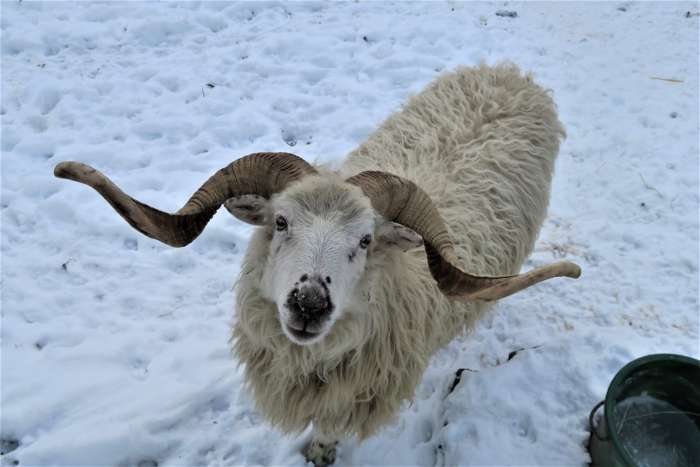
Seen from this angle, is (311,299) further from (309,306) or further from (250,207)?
(250,207)

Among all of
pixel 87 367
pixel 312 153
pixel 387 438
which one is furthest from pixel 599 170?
pixel 87 367

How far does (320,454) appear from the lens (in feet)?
10.6

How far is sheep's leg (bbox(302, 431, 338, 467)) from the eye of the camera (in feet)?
10.5

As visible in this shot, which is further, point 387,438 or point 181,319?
point 181,319

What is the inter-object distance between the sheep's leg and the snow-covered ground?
85 millimetres

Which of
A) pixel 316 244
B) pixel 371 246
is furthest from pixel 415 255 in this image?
pixel 316 244

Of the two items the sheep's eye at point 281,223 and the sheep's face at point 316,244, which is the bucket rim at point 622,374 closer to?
the sheep's face at point 316,244

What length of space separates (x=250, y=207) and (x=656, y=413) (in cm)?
290

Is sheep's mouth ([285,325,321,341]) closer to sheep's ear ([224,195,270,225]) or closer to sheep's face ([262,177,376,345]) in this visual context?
sheep's face ([262,177,376,345])

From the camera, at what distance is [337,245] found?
224 centimetres

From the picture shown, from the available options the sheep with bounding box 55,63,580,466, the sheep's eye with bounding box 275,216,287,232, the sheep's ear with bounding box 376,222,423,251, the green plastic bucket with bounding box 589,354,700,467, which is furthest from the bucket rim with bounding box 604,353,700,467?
the sheep's eye with bounding box 275,216,287,232

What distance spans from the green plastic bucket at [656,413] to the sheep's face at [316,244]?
5.65 ft

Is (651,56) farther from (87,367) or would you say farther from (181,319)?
(87,367)

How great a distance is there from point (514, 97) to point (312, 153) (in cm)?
243
